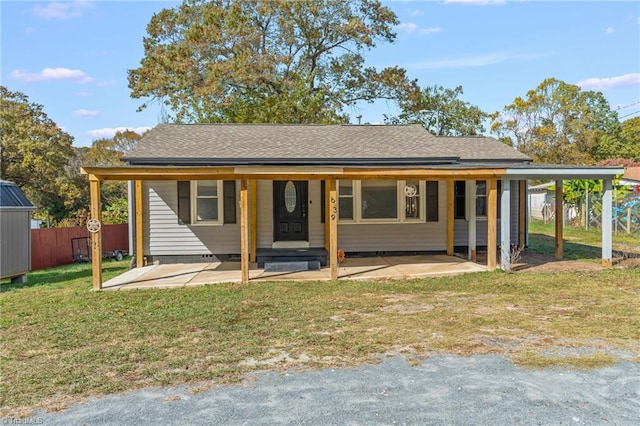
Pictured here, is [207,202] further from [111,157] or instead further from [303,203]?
[111,157]

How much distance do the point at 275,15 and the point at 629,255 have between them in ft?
57.9

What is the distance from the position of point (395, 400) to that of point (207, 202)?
8.62 metres

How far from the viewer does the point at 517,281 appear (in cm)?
828

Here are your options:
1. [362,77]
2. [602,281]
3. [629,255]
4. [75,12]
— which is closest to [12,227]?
[75,12]

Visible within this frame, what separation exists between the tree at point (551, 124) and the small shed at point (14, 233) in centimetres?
3297

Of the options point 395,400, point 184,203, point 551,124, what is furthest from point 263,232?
point 551,124

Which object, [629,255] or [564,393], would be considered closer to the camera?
[564,393]

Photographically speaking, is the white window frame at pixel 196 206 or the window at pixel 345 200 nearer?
the white window frame at pixel 196 206

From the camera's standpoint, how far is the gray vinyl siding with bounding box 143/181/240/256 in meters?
11.0

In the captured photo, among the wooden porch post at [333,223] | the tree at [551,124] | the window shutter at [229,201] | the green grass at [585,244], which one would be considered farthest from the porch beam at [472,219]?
the tree at [551,124]

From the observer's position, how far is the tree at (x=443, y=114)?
977 inches

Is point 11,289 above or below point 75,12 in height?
below

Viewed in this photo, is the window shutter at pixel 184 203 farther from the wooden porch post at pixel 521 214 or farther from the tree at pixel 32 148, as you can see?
the tree at pixel 32 148

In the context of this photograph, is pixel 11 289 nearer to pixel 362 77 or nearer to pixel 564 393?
pixel 564 393
